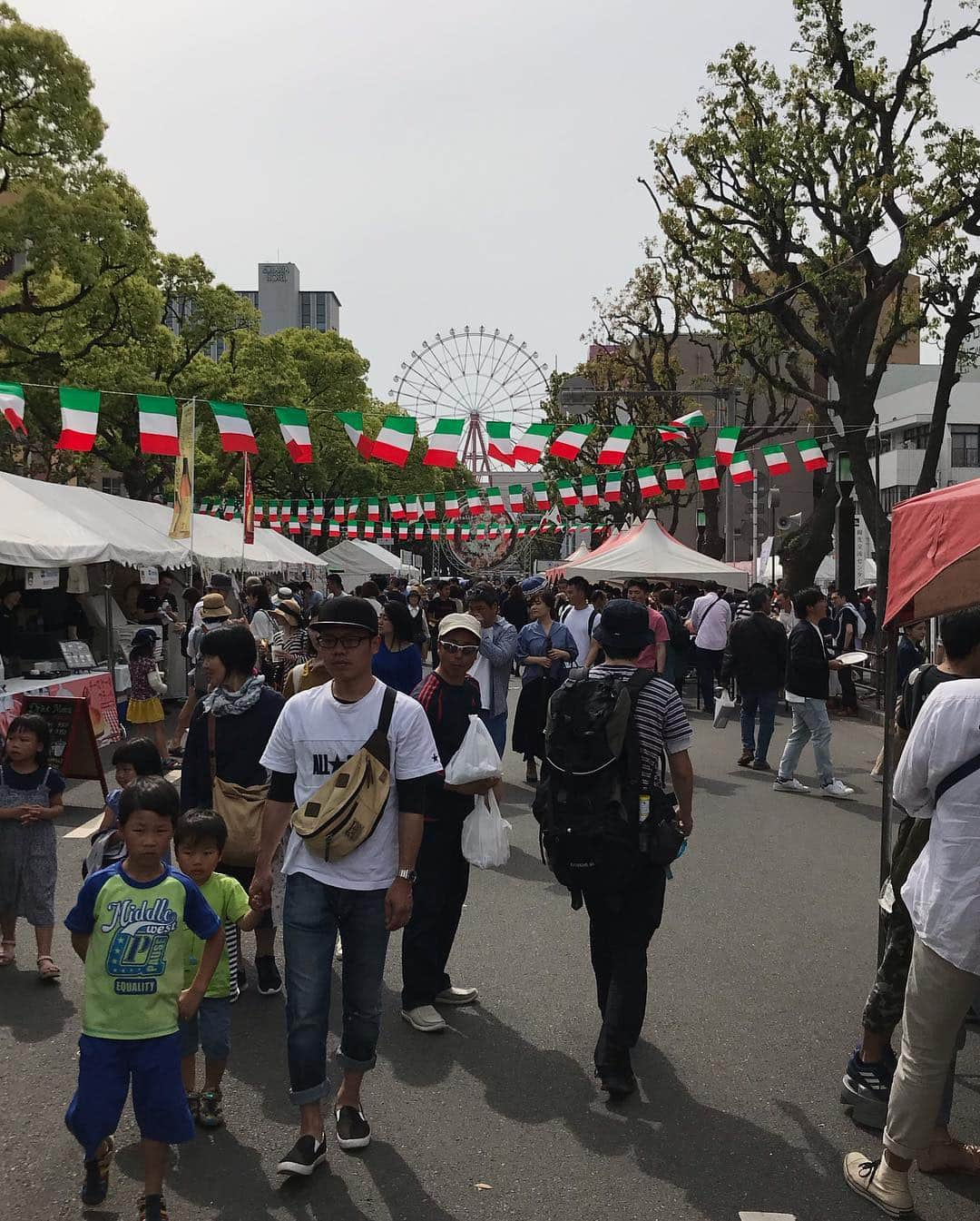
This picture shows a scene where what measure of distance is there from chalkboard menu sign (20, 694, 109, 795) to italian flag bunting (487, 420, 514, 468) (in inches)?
424

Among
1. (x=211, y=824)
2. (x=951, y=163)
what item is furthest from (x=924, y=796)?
(x=951, y=163)

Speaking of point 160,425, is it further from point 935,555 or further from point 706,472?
point 706,472

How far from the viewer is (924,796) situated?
3312mm

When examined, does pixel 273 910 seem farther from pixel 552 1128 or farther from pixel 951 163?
pixel 951 163

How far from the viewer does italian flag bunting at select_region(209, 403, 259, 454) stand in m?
15.5

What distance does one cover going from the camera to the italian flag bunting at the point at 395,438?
1670 cm

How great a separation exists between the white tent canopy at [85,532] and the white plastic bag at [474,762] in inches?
311

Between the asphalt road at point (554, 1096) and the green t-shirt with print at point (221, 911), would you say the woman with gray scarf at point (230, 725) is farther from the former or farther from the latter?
the asphalt road at point (554, 1096)

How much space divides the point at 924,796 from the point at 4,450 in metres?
34.0

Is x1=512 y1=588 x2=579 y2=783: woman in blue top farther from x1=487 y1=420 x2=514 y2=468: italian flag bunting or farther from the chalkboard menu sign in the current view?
x1=487 y1=420 x2=514 y2=468: italian flag bunting

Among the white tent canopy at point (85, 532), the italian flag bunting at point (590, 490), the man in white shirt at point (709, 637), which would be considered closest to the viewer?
the white tent canopy at point (85, 532)

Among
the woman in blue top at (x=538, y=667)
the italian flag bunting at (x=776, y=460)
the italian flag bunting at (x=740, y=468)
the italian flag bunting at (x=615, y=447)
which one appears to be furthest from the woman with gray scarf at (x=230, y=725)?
the italian flag bunting at (x=740, y=468)

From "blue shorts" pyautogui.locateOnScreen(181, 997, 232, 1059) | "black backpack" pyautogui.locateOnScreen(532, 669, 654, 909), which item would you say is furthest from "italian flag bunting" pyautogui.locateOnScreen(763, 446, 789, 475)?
"blue shorts" pyautogui.locateOnScreen(181, 997, 232, 1059)

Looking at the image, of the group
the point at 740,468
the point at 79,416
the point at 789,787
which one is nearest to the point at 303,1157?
the point at 789,787
